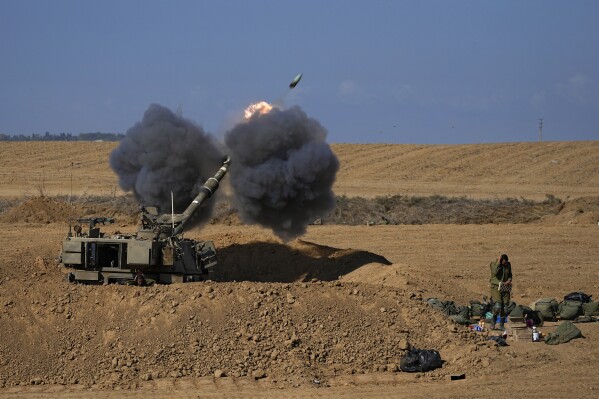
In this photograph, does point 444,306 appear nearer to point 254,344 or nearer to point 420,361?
point 420,361

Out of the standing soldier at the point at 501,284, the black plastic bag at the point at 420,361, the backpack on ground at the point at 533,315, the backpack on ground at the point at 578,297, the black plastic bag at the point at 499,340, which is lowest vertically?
the black plastic bag at the point at 420,361

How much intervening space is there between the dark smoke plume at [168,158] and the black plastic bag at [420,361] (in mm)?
8261

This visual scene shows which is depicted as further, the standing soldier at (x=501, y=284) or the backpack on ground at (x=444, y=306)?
the backpack on ground at (x=444, y=306)

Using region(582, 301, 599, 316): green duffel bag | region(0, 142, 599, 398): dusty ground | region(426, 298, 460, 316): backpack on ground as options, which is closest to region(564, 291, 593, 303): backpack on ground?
region(582, 301, 599, 316): green duffel bag

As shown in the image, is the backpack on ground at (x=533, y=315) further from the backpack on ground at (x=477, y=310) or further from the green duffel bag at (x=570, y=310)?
the backpack on ground at (x=477, y=310)

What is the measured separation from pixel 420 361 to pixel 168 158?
29.7 ft

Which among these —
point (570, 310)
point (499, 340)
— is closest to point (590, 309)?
point (570, 310)

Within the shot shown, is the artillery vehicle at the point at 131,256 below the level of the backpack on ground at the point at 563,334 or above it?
above

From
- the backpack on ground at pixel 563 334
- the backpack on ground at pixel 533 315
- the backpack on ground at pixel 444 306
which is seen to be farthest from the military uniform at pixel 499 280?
the backpack on ground at pixel 563 334

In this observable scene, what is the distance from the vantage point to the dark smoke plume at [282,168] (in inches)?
840

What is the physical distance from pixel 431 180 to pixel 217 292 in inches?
1328

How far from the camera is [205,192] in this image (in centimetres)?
2133

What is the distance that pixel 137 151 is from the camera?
22672 mm

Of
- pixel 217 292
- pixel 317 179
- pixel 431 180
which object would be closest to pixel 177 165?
pixel 317 179
